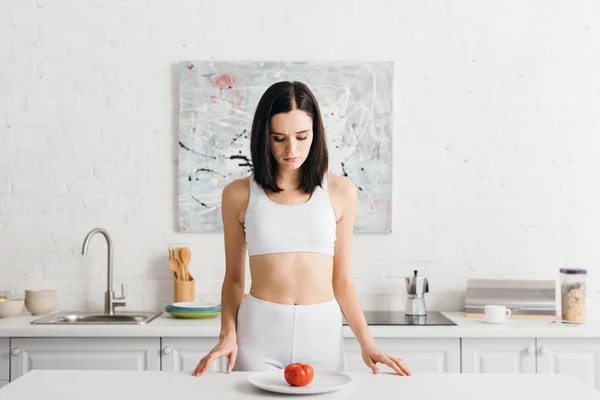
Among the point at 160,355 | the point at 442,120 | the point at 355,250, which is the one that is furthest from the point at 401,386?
the point at 442,120

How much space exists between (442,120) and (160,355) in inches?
70.0

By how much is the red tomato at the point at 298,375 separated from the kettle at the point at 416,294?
1.72 meters

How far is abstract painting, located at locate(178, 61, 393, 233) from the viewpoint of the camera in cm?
356

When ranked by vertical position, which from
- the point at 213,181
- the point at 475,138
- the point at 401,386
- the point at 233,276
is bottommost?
the point at 401,386

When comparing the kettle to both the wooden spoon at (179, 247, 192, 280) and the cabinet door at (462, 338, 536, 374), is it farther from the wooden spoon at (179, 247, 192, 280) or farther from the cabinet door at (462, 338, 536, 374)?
the wooden spoon at (179, 247, 192, 280)

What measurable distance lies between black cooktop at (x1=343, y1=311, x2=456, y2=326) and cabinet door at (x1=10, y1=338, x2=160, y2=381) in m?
0.89

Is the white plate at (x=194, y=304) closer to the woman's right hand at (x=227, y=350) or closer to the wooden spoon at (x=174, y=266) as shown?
the wooden spoon at (x=174, y=266)

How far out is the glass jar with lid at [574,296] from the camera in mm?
3184

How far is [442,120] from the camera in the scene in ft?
11.8

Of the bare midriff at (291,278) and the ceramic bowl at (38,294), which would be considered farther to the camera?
the ceramic bowl at (38,294)

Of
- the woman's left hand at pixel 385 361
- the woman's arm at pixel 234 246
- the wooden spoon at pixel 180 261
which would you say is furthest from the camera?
the wooden spoon at pixel 180 261

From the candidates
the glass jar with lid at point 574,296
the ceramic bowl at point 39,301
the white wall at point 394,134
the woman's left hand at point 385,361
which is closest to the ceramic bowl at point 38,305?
the ceramic bowl at point 39,301

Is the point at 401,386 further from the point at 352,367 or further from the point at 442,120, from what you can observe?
the point at 442,120

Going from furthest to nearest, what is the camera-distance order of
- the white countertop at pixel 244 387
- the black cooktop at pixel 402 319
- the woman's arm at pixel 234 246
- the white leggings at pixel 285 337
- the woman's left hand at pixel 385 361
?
the black cooktop at pixel 402 319
the woman's arm at pixel 234 246
the white leggings at pixel 285 337
the woman's left hand at pixel 385 361
the white countertop at pixel 244 387
